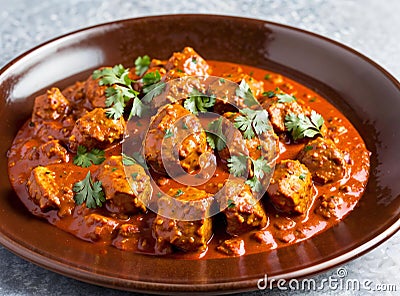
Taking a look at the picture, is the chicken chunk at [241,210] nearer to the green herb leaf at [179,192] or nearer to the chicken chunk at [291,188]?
the chicken chunk at [291,188]

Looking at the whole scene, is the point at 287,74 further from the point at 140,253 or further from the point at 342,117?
the point at 140,253

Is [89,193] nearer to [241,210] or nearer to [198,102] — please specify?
[241,210]

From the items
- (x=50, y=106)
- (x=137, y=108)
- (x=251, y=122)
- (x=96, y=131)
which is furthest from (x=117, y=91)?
(x=251, y=122)

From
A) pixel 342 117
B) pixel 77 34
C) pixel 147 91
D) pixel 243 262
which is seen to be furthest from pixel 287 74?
pixel 243 262

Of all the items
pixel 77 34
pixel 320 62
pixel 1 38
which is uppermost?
pixel 320 62

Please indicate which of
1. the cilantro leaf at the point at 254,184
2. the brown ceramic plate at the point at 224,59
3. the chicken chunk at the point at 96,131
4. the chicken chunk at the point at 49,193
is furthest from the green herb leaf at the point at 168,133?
the brown ceramic plate at the point at 224,59

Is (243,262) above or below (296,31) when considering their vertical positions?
below
